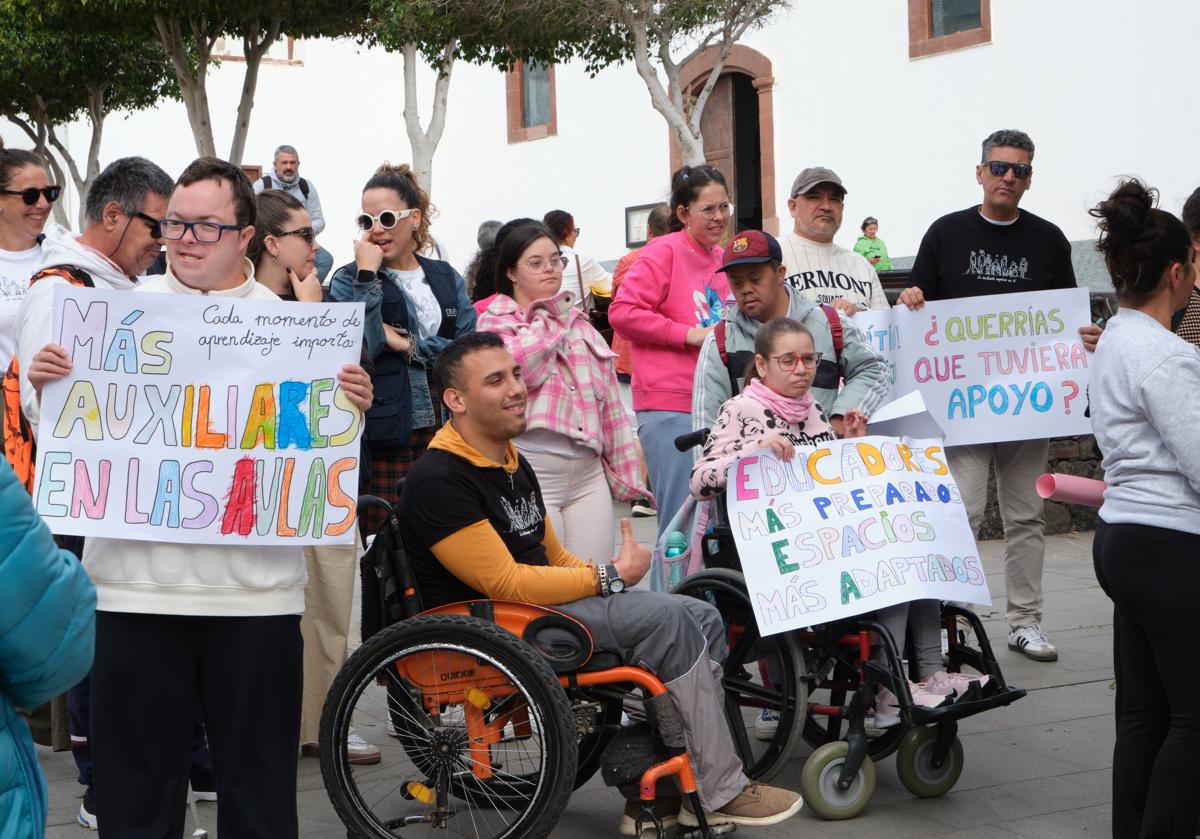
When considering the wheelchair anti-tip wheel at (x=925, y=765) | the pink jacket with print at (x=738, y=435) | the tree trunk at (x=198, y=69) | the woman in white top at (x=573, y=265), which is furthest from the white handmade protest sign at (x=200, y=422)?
the tree trunk at (x=198, y=69)

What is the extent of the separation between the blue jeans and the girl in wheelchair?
0.95 meters

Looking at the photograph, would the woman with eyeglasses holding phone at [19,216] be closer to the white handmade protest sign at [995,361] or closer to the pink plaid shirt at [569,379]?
the pink plaid shirt at [569,379]

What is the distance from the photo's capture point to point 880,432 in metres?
5.43

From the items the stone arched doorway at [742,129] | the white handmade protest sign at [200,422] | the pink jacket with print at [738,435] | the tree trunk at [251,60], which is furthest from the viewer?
the stone arched doorway at [742,129]

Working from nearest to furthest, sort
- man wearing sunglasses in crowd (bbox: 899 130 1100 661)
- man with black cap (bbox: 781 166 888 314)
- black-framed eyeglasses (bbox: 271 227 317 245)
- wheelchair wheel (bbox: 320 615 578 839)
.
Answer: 1. wheelchair wheel (bbox: 320 615 578 839)
2. black-framed eyeglasses (bbox: 271 227 317 245)
3. man with black cap (bbox: 781 166 888 314)
4. man wearing sunglasses in crowd (bbox: 899 130 1100 661)

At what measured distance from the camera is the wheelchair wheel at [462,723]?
12.7 ft

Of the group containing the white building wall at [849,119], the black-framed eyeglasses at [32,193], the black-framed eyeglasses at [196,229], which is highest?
the white building wall at [849,119]

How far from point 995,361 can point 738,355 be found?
171 centimetres

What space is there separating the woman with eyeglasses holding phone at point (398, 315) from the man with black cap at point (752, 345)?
934mm

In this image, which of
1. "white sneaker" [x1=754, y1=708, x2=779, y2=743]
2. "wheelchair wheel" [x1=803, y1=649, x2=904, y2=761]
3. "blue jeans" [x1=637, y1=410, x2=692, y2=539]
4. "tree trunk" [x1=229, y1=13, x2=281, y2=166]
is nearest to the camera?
"wheelchair wheel" [x1=803, y1=649, x2=904, y2=761]

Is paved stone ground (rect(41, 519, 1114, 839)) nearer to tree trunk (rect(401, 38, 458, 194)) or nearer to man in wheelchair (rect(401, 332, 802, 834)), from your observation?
man in wheelchair (rect(401, 332, 802, 834))

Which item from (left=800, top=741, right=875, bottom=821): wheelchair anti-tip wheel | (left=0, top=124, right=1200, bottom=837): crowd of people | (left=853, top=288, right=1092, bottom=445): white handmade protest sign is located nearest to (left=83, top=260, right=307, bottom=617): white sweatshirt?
(left=0, top=124, right=1200, bottom=837): crowd of people

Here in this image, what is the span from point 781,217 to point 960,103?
3.65 m

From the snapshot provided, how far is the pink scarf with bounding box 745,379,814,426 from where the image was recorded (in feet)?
16.0
